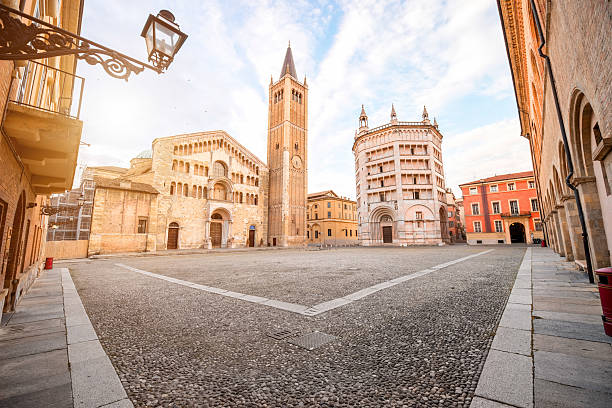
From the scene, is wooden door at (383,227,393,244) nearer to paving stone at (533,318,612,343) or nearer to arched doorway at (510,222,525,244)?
arched doorway at (510,222,525,244)

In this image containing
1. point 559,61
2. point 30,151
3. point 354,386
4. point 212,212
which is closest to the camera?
point 354,386

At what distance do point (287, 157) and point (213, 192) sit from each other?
1301 centimetres

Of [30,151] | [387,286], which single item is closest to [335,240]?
[387,286]

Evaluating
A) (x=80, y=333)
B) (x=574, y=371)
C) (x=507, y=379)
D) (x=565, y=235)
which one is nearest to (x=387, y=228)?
(x=565, y=235)

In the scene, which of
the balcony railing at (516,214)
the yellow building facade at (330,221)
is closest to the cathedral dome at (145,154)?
the yellow building facade at (330,221)

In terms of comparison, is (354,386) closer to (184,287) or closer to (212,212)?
(184,287)

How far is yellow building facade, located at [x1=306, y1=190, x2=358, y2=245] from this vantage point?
54.7 meters

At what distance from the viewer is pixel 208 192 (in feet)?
102

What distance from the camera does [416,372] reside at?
244cm

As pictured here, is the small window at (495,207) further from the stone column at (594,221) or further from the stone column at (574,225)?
the stone column at (594,221)

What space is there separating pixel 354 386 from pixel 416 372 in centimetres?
69

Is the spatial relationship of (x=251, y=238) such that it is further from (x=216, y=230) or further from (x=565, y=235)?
(x=565, y=235)

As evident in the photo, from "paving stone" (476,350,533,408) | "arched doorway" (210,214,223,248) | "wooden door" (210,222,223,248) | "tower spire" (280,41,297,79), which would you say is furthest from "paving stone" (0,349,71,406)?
"tower spire" (280,41,297,79)

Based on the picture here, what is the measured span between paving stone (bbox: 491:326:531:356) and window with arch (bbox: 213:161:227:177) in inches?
1300
